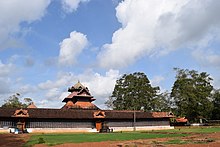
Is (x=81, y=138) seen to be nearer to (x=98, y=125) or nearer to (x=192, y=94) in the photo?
(x=98, y=125)

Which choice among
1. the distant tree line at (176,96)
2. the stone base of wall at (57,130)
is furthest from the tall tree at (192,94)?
the stone base of wall at (57,130)

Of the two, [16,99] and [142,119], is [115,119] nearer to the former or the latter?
[142,119]

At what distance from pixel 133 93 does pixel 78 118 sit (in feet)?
94.2

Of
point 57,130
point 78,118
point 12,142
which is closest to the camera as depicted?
point 12,142

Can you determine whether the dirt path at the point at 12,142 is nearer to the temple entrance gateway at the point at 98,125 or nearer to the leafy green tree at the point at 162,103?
the temple entrance gateway at the point at 98,125

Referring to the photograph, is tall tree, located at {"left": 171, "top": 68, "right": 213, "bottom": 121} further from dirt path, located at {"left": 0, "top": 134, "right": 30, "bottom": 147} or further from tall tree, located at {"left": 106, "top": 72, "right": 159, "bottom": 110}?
dirt path, located at {"left": 0, "top": 134, "right": 30, "bottom": 147}

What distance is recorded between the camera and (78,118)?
54.8 meters

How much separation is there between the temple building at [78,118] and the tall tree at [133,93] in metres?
15.3

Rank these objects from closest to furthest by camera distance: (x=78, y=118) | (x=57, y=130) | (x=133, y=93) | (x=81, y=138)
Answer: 1. (x=81, y=138)
2. (x=57, y=130)
3. (x=78, y=118)
4. (x=133, y=93)

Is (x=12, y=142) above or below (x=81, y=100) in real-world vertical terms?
below

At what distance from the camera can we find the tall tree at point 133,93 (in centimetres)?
7950

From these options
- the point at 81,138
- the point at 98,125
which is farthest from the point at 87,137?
the point at 98,125

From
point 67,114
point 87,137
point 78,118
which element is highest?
point 67,114

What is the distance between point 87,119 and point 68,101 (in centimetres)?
1303
